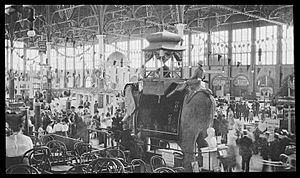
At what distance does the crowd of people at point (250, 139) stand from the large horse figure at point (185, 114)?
54 centimetres

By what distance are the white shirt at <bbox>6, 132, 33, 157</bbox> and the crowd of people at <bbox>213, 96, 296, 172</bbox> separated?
479 cm

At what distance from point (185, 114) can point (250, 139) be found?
185cm

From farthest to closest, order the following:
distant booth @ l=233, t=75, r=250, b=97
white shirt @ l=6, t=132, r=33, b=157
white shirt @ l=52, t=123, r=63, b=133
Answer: distant booth @ l=233, t=75, r=250, b=97 → white shirt @ l=52, t=123, r=63, b=133 → white shirt @ l=6, t=132, r=33, b=157

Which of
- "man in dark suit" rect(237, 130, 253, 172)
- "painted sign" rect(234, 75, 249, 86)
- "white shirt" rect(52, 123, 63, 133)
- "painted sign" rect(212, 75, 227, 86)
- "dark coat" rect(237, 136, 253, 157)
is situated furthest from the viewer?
"painted sign" rect(234, 75, 249, 86)

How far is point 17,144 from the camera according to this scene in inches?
371

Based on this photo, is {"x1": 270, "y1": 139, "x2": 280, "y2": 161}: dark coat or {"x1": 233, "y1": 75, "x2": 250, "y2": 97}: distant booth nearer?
{"x1": 270, "y1": 139, "x2": 280, "y2": 161}: dark coat

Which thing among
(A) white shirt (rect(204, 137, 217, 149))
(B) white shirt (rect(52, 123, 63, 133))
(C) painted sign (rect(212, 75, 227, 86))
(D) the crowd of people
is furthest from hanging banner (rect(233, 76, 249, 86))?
(B) white shirt (rect(52, 123, 63, 133))

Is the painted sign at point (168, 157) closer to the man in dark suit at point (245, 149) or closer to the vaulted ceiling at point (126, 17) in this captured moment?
the man in dark suit at point (245, 149)

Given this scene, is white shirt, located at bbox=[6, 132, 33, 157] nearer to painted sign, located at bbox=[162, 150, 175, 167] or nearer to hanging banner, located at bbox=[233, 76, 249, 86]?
painted sign, located at bbox=[162, 150, 175, 167]

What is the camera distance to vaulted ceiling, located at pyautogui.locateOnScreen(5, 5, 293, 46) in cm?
976

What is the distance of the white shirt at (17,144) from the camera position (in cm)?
927

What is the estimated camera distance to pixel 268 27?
1111 cm

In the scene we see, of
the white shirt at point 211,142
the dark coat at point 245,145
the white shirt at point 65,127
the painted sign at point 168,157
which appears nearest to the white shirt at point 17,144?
the white shirt at point 65,127

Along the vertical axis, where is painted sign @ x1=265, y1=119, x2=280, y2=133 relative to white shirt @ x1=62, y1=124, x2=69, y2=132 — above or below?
above
